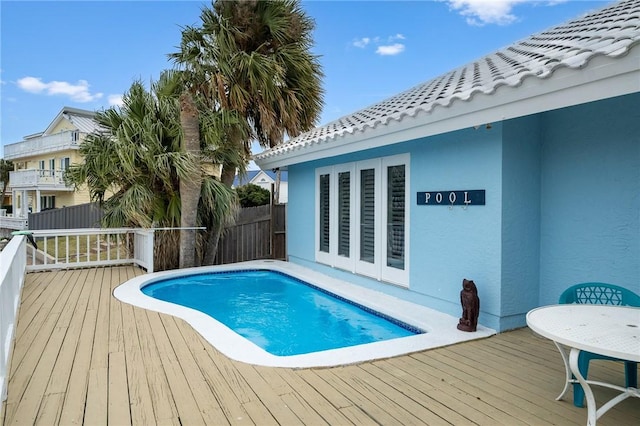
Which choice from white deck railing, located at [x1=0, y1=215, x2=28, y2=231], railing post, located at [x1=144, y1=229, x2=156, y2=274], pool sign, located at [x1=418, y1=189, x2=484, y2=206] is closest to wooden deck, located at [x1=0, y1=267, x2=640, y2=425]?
pool sign, located at [x1=418, y1=189, x2=484, y2=206]

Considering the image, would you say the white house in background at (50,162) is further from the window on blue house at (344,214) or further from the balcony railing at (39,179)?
the window on blue house at (344,214)

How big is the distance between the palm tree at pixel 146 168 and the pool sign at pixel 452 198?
5333mm

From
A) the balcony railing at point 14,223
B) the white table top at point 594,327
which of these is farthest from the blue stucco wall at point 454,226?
the balcony railing at point 14,223

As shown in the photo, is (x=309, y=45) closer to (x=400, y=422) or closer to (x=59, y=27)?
(x=59, y=27)

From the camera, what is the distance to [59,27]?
444 inches

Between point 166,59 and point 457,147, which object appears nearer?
point 457,147

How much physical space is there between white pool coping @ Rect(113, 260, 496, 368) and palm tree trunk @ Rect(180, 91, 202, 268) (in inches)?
56.1

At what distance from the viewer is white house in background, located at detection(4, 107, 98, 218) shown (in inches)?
1101

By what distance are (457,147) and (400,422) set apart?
3832 mm

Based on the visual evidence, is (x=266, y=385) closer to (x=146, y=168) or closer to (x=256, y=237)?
(x=146, y=168)

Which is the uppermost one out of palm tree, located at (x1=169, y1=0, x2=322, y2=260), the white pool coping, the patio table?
palm tree, located at (x1=169, y1=0, x2=322, y2=260)

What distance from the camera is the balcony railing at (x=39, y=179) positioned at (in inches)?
1084

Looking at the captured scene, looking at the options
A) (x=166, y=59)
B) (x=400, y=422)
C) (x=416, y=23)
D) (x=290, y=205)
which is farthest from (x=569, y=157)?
(x=166, y=59)

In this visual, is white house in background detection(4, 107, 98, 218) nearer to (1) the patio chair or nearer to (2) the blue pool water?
(2) the blue pool water
